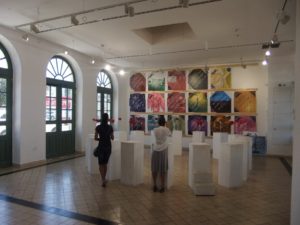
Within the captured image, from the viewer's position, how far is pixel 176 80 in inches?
410

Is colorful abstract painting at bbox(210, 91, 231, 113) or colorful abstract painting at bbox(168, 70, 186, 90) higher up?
colorful abstract painting at bbox(168, 70, 186, 90)

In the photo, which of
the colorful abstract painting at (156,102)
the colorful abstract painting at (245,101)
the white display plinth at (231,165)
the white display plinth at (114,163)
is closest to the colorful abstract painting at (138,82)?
the colorful abstract painting at (156,102)

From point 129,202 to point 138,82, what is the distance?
7.46 m

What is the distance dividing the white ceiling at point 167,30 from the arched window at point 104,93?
1.24 m

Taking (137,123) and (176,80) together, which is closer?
(176,80)

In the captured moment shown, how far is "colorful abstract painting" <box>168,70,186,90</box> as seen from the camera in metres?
10.3

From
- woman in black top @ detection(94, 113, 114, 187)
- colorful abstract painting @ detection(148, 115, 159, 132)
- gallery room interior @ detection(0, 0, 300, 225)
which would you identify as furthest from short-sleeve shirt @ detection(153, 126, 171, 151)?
colorful abstract painting @ detection(148, 115, 159, 132)

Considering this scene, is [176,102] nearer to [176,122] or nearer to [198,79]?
[176,122]

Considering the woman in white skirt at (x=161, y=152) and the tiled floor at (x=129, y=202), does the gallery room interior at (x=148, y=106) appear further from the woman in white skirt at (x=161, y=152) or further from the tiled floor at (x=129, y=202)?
the woman in white skirt at (x=161, y=152)

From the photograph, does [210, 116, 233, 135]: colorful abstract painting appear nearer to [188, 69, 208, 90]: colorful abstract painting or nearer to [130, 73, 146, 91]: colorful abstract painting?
[188, 69, 208, 90]: colorful abstract painting

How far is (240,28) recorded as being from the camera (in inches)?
227

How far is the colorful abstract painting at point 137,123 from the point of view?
11.1m

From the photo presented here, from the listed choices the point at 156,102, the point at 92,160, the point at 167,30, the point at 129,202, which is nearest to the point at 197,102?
the point at 156,102

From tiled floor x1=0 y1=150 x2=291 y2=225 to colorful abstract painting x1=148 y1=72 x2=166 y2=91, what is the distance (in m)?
5.41
